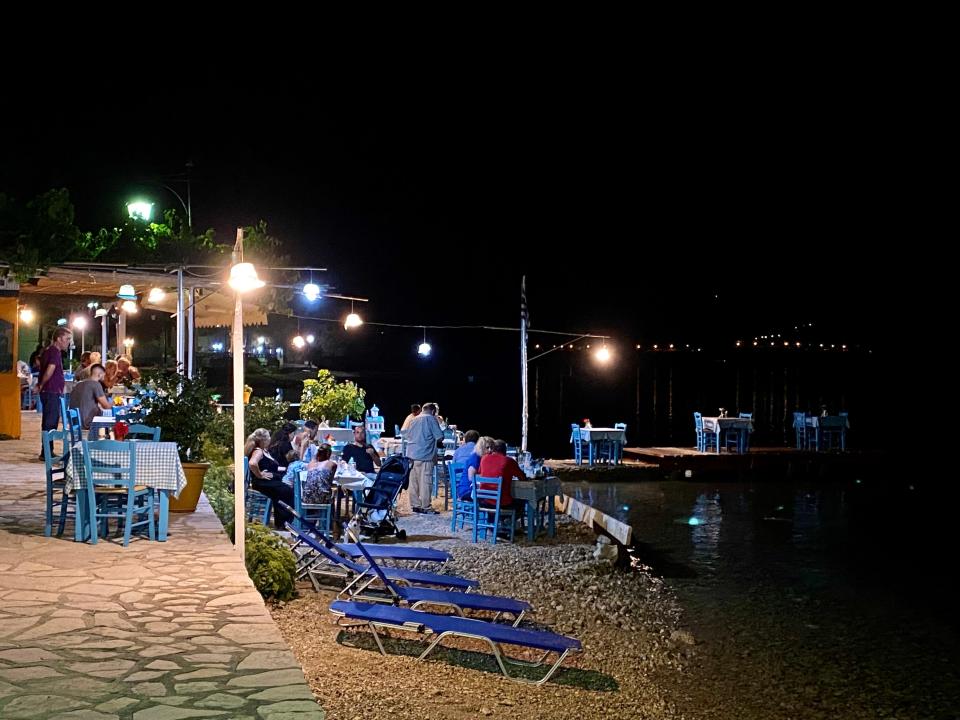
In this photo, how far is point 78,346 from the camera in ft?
121

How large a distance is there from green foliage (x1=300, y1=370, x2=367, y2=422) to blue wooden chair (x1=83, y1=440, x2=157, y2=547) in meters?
9.68

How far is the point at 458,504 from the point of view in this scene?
11.3m

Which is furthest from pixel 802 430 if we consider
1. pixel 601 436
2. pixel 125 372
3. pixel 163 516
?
pixel 163 516

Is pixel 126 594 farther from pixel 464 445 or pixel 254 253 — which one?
pixel 254 253

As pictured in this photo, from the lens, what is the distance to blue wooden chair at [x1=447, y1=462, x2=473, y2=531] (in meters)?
11.1

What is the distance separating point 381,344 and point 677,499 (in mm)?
56775

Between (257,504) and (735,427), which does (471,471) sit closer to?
(257,504)

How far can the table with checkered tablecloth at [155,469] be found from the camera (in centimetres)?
711

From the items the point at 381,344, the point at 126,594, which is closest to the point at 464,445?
the point at 126,594

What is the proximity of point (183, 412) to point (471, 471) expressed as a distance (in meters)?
3.45

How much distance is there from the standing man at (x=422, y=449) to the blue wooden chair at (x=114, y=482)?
5.36 metres

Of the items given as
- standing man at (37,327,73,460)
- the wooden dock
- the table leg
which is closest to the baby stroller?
the table leg

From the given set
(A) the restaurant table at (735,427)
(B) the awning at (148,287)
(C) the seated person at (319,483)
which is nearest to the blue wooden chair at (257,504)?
Result: (C) the seated person at (319,483)

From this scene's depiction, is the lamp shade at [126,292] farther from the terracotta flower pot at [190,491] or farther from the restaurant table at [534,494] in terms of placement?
the restaurant table at [534,494]
